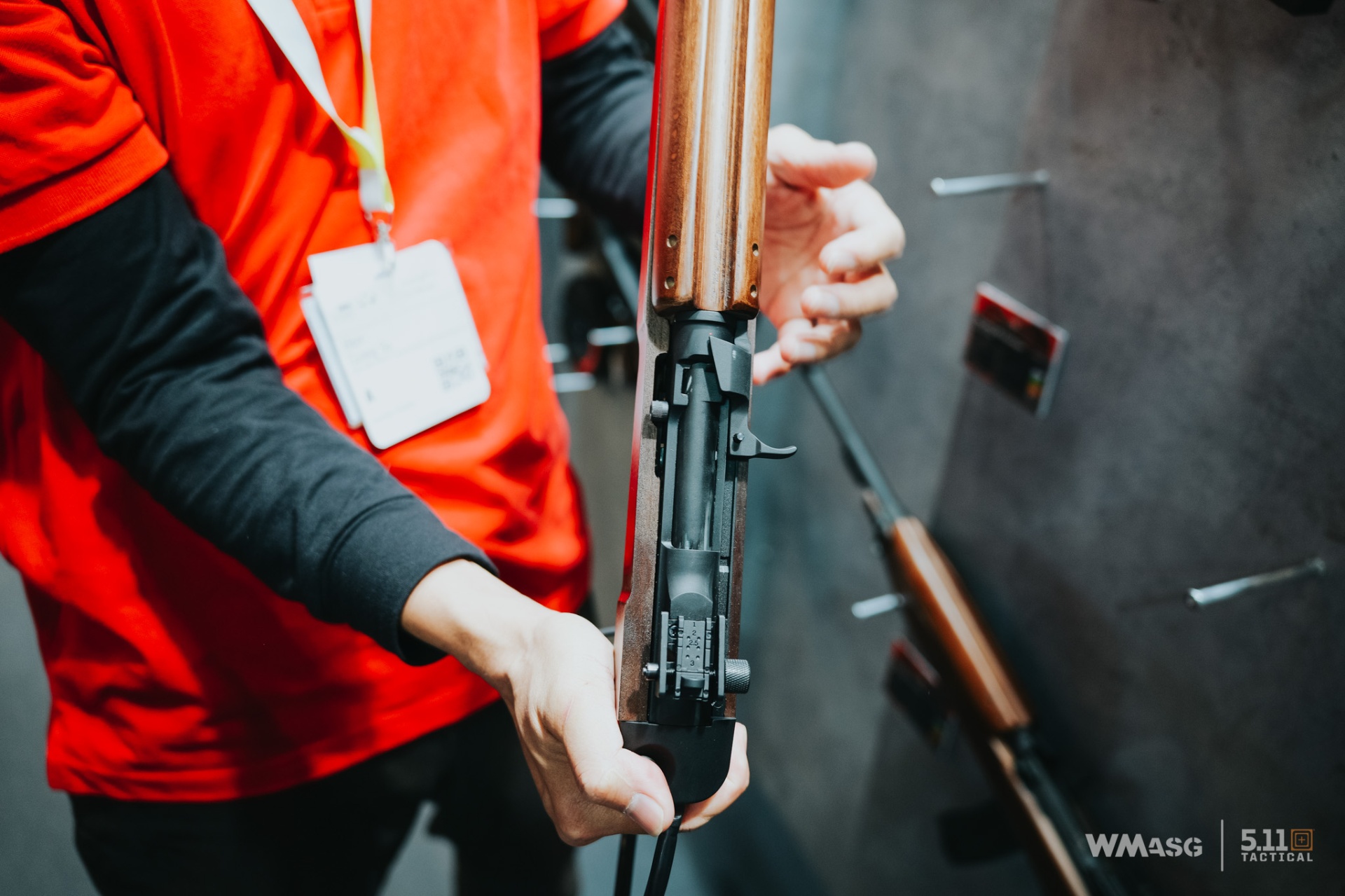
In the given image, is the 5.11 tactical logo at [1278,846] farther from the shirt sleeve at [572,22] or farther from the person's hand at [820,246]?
the shirt sleeve at [572,22]

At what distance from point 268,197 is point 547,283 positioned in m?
1.05

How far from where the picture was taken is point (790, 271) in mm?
692

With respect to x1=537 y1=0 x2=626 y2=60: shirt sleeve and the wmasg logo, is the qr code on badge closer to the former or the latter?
x1=537 y1=0 x2=626 y2=60: shirt sleeve

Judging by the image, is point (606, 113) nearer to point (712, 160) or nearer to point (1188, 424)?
point (712, 160)

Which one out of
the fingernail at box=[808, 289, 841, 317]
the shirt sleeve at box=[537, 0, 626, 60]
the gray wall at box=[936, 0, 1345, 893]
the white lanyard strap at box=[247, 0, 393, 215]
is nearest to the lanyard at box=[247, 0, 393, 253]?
the white lanyard strap at box=[247, 0, 393, 215]

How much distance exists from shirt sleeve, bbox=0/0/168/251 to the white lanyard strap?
91 millimetres

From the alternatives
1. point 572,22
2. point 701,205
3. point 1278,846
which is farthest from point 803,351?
point 1278,846

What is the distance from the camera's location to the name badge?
56cm

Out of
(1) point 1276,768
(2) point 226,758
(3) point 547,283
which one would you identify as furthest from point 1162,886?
(3) point 547,283

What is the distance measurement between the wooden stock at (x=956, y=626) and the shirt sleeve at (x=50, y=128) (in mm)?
794

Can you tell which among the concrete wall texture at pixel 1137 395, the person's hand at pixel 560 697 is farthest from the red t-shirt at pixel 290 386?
the concrete wall texture at pixel 1137 395

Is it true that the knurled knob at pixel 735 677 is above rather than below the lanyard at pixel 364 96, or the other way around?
below

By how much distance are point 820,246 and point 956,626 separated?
47 cm

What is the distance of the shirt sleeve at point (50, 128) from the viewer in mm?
426
